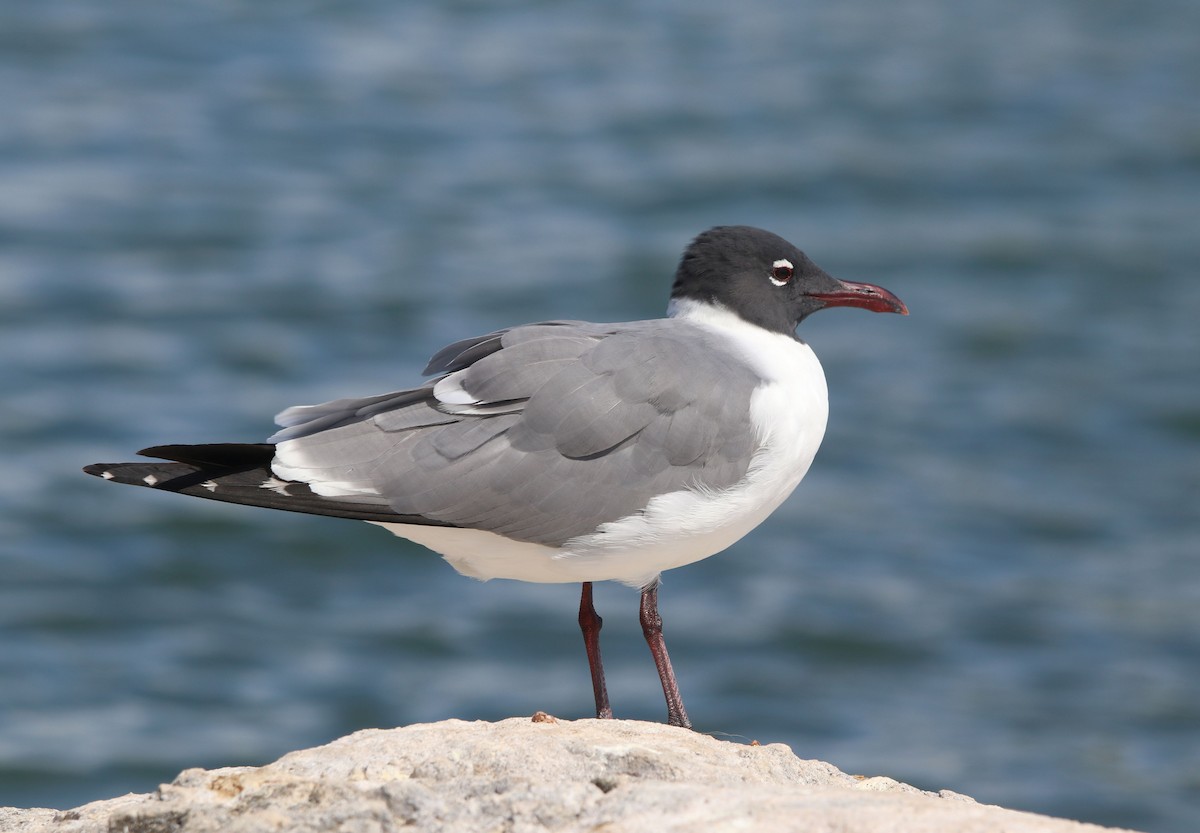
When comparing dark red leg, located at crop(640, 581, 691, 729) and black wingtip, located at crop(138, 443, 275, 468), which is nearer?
black wingtip, located at crop(138, 443, 275, 468)

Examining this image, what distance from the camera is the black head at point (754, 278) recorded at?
20.5 feet

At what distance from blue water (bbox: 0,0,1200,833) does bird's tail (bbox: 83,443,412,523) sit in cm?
495

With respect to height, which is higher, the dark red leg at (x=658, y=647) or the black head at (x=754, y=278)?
the black head at (x=754, y=278)

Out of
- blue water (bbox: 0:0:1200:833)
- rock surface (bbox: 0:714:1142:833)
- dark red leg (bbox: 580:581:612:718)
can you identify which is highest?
blue water (bbox: 0:0:1200:833)

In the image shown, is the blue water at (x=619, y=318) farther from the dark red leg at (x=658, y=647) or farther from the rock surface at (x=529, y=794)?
the rock surface at (x=529, y=794)

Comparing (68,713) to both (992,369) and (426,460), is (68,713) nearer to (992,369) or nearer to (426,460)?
(426,460)

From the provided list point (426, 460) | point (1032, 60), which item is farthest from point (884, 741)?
point (1032, 60)

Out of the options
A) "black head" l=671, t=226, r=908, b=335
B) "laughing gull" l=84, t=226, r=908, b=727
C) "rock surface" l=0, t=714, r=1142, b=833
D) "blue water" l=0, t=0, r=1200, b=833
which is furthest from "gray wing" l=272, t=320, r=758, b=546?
"blue water" l=0, t=0, r=1200, b=833

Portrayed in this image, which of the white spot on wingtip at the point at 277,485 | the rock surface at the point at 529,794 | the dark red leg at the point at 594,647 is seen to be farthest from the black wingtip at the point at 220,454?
the dark red leg at the point at 594,647

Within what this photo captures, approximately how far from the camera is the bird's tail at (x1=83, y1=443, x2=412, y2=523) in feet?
17.5

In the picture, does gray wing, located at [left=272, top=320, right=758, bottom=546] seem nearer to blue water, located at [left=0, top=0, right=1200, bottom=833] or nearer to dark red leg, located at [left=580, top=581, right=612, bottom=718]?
dark red leg, located at [left=580, top=581, right=612, bottom=718]

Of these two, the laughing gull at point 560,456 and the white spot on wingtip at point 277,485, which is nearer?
the white spot on wingtip at point 277,485

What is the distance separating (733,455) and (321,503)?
1412mm

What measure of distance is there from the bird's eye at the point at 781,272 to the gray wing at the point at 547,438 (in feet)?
2.05
